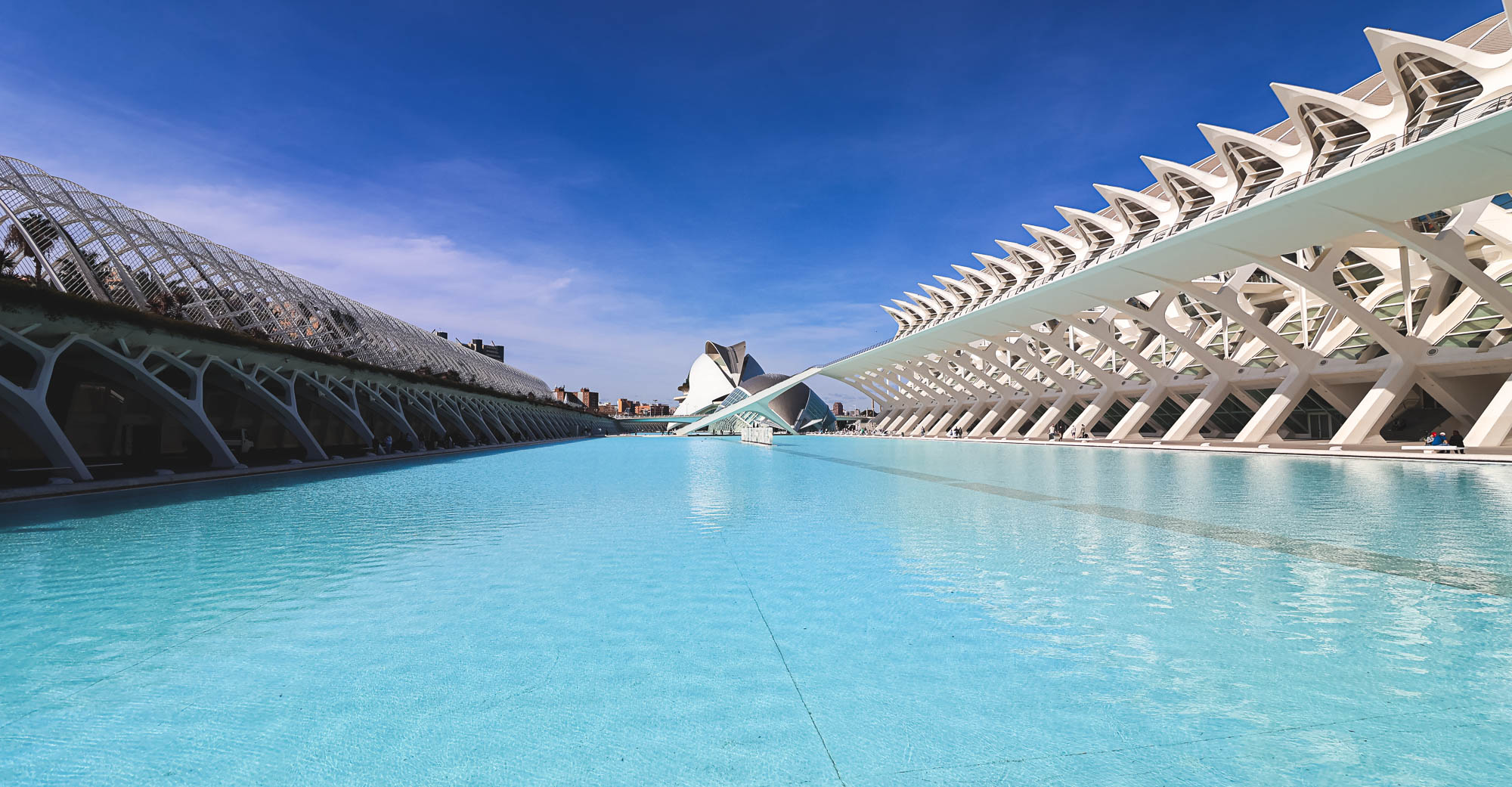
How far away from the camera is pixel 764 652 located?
302cm

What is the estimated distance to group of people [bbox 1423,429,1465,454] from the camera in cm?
1558

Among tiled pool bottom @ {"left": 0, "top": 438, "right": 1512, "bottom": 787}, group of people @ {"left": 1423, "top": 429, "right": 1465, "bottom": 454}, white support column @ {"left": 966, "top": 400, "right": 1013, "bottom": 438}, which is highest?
white support column @ {"left": 966, "top": 400, "right": 1013, "bottom": 438}

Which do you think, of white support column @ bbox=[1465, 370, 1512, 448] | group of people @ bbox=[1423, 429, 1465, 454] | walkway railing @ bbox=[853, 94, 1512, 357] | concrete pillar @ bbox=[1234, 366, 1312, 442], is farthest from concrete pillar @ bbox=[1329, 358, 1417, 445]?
walkway railing @ bbox=[853, 94, 1512, 357]

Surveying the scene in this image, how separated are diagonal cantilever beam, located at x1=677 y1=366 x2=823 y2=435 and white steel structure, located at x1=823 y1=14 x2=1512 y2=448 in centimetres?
1767

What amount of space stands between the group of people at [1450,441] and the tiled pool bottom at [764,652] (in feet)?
40.4

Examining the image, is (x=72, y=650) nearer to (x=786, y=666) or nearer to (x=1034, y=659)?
(x=786, y=666)

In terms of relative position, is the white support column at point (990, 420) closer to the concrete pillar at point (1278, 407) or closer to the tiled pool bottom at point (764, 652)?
the concrete pillar at point (1278, 407)

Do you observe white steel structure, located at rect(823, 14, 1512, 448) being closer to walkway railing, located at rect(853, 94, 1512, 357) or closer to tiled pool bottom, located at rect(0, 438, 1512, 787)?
walkway railing, located at rect(853, 94, 1512, 357)

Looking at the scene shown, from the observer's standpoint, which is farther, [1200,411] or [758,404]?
[758,404]

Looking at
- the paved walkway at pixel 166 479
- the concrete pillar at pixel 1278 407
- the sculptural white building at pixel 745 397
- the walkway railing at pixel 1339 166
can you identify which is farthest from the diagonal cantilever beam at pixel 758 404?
the paved walkway at pixel 166 479

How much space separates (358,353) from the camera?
2361 cm

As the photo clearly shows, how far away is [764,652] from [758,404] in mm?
52165

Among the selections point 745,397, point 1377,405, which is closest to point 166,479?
point 1377,405

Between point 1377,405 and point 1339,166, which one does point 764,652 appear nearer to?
point 1339,166
